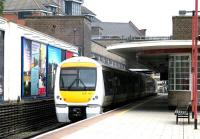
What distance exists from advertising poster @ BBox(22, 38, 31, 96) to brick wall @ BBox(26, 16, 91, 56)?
27.5 meters

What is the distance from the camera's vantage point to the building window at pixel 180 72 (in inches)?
1180

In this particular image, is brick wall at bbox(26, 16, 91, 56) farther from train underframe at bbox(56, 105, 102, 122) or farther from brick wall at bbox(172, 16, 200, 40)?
train underframe at bbox(56, 105, 102, 122)

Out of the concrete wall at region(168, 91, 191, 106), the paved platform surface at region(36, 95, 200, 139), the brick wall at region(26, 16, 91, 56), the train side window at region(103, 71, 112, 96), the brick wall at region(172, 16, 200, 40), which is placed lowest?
the paved platform surface at region(36, 95, 200, 139)

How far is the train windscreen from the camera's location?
26344 millimetres

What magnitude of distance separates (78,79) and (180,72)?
6621 mm

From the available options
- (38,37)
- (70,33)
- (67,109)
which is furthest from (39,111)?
(70,33)

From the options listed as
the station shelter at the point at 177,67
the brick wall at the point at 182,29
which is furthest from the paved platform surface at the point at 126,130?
the brick wall at the point at 182,29

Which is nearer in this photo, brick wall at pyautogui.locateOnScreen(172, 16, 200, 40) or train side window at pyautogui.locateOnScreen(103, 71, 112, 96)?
train side window at pyautogui.locateOnScreen(103, 71, 112, 96)

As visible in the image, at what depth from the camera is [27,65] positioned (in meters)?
27.8

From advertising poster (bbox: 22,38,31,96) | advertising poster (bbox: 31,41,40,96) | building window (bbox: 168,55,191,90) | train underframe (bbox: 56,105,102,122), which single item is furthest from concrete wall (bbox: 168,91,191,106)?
advertising poster (bbox: 22,38,31,96)

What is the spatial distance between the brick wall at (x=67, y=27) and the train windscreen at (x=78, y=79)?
28.8m

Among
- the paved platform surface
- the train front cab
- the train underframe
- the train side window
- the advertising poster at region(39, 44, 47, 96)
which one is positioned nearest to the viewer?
the paved platform surface

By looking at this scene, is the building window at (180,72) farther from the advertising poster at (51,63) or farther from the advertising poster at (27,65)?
the advertising poster at (27,65)

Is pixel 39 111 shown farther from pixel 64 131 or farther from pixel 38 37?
pixel 64 131
